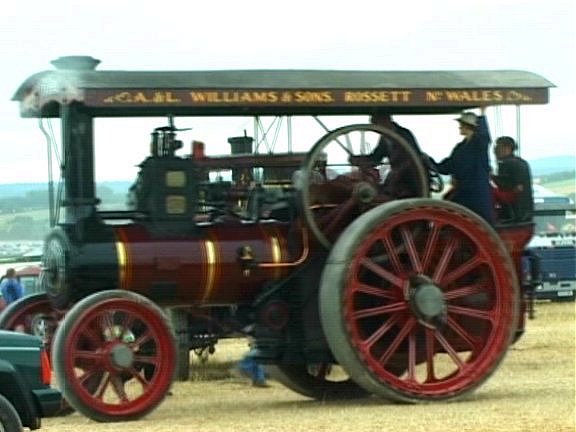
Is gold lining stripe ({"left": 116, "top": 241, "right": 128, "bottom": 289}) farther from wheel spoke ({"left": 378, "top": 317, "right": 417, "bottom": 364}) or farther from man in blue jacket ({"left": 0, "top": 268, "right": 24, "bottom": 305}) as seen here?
man in blue jacket ({"left": 0, "top": 268, "right": 24, "bottom": 305})

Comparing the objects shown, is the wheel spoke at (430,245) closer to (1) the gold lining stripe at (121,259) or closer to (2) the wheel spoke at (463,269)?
(2) the wheel spoke at (463,269)

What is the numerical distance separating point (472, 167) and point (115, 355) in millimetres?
3468

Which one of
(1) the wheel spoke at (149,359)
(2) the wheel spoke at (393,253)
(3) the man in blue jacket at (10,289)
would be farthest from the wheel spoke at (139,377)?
(3) the man in blue jacket at (10,289)

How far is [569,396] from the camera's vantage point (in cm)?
1221

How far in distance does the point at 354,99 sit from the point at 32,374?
13.8 feet

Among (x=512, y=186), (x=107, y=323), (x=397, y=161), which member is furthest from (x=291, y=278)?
(x=512, y=186)

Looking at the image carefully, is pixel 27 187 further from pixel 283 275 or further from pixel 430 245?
pixel 430 245

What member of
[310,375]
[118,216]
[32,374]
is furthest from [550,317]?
[32,374]

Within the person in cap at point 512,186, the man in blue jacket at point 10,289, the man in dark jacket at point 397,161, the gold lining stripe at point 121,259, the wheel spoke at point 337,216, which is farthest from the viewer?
the man in blue jacket at point 10,289

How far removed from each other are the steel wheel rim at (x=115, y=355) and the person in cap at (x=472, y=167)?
2.92 metres

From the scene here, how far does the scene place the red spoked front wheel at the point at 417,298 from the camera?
12.0 m

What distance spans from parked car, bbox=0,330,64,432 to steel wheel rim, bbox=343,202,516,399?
11.0 feet

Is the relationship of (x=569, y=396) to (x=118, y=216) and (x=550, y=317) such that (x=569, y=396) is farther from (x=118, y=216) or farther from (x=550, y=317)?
(x=550, y=317)

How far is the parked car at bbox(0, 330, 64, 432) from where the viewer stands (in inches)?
357
